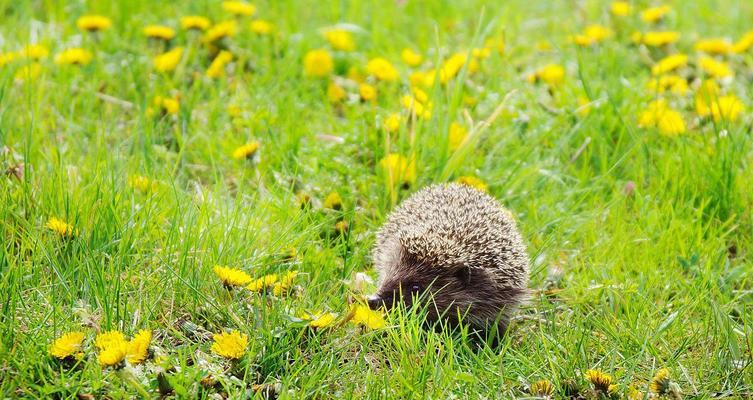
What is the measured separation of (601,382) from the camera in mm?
3422

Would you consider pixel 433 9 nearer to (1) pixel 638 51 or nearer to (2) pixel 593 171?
Result: (1) pixel 638 51

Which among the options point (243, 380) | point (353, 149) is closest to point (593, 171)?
point (353, 149)

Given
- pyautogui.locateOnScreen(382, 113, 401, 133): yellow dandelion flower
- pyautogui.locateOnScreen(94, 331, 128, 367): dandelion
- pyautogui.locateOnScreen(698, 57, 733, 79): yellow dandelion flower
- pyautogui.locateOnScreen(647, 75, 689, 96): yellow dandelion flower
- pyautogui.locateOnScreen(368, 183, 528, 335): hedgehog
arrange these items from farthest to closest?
pyautogui.locateOnScreen(698, 57, 733, 79): yellow dandelion flower, pyautogui.locateOnScreen(647, 75, 689, 96): yellow dandelion flower, pyautogui.locateOnScreen(382, 113, 401, 133): yellow dandelion flower, pyautogui.locateOnScreen(368, 183, 528, 335): hedgehog, pyautogui.locateOnScreen(94, 331, 128, 367): dandelion

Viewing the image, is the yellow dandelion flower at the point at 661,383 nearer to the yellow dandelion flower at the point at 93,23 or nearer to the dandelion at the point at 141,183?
the dandelion at the point at 141,183

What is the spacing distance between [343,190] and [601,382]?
1896 millimetres

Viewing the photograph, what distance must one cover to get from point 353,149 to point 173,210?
3.93 ft

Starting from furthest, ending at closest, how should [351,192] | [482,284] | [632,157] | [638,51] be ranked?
[638,51]
[632,157]
[351,192]
[482,284]

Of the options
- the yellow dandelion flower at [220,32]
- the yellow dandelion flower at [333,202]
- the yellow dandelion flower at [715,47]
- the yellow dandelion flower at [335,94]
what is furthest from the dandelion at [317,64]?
the yellow dandelion flower at [715,47]

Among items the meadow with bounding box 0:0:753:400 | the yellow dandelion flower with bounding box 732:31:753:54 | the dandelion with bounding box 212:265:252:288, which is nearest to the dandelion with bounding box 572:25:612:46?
the meadow with bounding box 0:0:753:400

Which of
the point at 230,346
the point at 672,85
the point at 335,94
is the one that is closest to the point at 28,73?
the point at 335,94

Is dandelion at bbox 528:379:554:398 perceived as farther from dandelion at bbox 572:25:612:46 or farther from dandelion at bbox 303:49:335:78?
dandelion at bbox 572:25:612:46

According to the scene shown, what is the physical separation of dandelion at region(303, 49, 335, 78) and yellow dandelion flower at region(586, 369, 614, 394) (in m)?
3.48

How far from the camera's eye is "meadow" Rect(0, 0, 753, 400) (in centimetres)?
353

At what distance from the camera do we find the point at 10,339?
10.9ft
